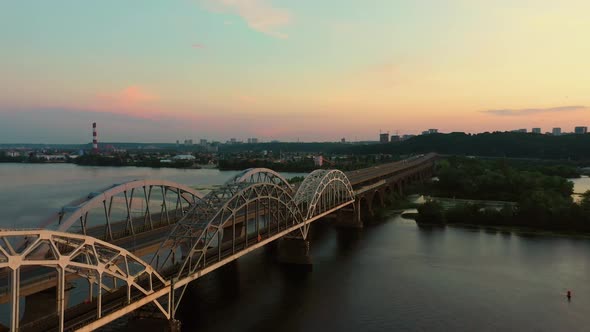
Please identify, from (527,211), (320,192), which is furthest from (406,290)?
(527,211)

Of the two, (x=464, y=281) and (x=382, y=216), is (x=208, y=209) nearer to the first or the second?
(x=464, y=281)

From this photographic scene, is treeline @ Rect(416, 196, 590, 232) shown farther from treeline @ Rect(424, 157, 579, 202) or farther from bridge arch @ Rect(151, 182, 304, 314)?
bridge arch @ Rect(151, 182, 304, 314)

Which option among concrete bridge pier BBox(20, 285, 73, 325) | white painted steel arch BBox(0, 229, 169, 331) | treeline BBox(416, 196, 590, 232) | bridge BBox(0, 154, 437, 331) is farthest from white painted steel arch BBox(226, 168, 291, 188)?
treeline BBox(416, 196, 590, 232)

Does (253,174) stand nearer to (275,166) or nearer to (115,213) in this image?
(115,213)

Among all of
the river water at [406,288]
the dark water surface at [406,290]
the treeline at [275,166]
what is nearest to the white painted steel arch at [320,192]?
the river water at [406,288]

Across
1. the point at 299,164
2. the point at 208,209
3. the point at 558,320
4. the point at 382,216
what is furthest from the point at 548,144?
the point at 208,209

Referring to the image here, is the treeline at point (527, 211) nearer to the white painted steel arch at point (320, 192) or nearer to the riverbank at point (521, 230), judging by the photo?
the riverbank at point (521, 230)

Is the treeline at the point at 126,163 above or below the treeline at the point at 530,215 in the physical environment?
above
